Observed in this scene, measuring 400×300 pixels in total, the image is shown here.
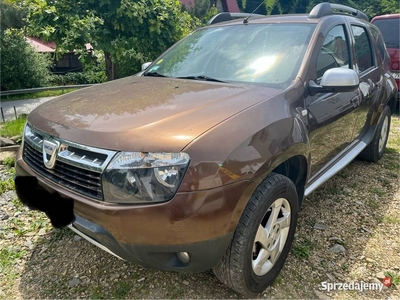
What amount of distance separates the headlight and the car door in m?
1.20

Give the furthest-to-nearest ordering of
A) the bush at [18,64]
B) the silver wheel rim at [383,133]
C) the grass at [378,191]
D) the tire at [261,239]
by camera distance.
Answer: the bush at [18,64] → the silver wheel rim at [383,133] → the grass at [378,191] → the tire at [261,239]

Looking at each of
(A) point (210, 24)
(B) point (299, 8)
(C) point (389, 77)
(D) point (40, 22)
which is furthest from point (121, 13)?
(B) point (299, 8)

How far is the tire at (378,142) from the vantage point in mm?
4102

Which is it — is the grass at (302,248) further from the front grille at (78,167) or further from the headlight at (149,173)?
the front grille at (78,167)

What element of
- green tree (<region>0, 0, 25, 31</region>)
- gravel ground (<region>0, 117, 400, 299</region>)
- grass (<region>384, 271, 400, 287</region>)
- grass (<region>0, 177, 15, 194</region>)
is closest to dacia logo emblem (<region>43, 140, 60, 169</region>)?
gravel ground (<region>0, 117, 400, 299</region>)

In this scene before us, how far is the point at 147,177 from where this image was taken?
1649mm

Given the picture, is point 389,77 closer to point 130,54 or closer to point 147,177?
point 147,177

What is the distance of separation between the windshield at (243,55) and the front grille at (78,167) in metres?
1.27

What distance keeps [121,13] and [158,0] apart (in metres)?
0.91

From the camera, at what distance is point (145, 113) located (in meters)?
1.96

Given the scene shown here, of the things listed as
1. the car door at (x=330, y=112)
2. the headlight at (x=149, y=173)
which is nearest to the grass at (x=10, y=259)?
the headlight at (x=149, y=173)

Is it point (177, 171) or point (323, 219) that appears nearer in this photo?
point (177, 171)

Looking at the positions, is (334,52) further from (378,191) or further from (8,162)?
(8,162)

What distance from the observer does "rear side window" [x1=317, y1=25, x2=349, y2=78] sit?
2.74 m
